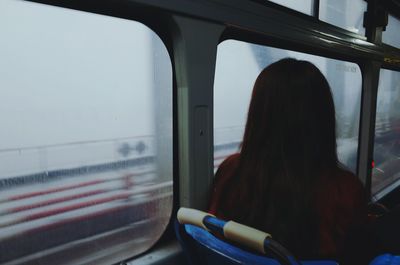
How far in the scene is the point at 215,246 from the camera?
90 cm

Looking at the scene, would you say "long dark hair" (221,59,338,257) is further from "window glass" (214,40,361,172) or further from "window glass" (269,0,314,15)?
"window glass" (269,0,314,15)

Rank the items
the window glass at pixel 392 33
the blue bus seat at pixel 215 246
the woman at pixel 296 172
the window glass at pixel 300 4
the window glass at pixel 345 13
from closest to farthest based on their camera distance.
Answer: the blue bus seat at pixel 215 246 < the woman at pixel 296 172 < the window glass at pixel 300 4 < the window glass at pixel 345 13 < the window glass at pixel 392 33

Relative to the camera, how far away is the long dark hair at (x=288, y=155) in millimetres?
1007

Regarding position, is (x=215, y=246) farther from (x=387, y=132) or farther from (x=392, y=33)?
(x=387, y=132)

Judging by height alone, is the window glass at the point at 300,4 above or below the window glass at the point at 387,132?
above

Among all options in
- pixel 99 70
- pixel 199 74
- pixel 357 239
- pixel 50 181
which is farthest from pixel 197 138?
pixel 357 239

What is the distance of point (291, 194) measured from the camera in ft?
3.32

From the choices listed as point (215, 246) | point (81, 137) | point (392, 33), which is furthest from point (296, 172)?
point (392, 33)

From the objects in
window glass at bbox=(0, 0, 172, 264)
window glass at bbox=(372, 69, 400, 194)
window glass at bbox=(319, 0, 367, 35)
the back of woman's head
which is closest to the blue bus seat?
the back of woman's head

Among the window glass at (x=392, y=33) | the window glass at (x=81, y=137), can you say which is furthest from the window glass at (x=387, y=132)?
the window glass at (x=81, y=137)

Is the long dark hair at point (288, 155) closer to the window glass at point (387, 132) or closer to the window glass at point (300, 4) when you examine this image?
the window glass at point (300, 4)

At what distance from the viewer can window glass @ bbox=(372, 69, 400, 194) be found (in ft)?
11.7

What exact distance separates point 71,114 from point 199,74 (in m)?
0.58

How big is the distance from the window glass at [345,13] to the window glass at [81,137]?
1.47 metres
